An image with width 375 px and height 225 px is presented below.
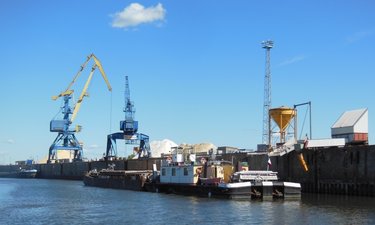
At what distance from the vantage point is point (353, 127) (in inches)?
3201

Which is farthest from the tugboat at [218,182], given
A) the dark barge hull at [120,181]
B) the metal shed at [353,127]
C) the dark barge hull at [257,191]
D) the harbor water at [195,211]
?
the metal shed at [353,127]

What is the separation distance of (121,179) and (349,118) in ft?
118

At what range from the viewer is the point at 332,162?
63.7 m

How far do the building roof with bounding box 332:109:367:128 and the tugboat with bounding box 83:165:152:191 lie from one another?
99.1ft

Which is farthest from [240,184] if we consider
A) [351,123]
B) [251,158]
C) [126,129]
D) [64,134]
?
[64,134]

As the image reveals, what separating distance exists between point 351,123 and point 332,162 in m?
20.6

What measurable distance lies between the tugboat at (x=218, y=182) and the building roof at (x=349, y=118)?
2670cm

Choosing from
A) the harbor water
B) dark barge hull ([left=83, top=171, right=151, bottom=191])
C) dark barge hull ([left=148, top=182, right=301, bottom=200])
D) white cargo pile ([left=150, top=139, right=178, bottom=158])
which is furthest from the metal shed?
white cargo pile ([left=150, top=139, right=178, bottom=158])

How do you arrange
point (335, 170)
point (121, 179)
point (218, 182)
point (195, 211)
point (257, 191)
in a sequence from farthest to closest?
point (121, 179), point (335, 170), point (218, 182), point (257, 191), point (195, 211)

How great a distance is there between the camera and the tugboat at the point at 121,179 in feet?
252

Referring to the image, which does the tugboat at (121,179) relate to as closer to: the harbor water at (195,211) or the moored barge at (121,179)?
the moored barge at (121,179)

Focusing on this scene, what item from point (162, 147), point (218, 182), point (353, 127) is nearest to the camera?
point (218, 182)

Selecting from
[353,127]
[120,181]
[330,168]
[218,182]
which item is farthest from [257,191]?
[120,181]

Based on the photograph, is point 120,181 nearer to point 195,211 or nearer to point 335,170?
point 335,170
